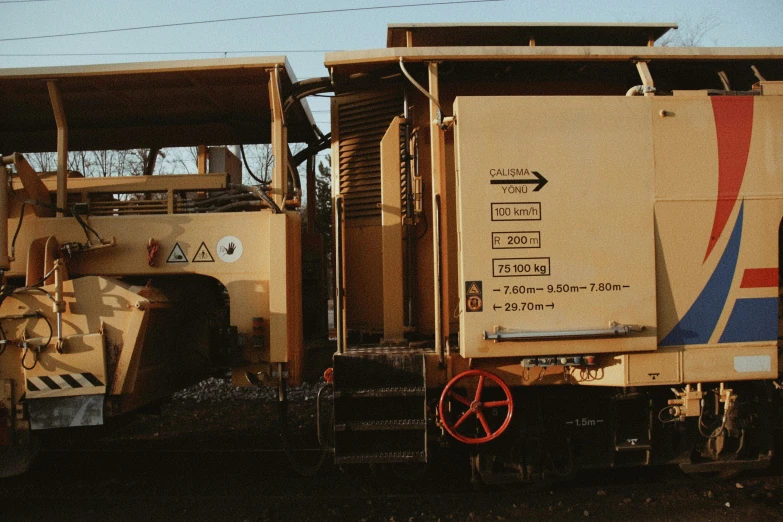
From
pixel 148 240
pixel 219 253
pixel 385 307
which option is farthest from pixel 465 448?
pixel 148 240

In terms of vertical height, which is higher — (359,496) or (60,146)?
(60,146)

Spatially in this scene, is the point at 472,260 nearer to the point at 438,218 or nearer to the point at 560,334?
the point at 438,218

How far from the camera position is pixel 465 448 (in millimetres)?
4551

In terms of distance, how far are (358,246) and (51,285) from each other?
8.23ft

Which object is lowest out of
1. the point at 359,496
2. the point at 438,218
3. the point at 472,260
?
the point at 359,496

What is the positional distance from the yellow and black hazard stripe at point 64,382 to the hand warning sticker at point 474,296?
285 cm

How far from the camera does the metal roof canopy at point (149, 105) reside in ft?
15.2

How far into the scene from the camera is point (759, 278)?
397 centimetres

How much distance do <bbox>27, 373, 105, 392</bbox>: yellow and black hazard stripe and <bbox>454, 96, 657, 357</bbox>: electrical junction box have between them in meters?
2.84

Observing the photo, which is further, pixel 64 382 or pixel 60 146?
pixel 60 146

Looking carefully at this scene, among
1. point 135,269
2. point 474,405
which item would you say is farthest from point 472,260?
point 135,269

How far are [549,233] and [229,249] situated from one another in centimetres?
252

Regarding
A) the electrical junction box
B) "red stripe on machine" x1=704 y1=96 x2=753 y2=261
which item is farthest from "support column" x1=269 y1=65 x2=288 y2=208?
"red stripe on machine" x1=704 y1=96 x2=753 y2=261

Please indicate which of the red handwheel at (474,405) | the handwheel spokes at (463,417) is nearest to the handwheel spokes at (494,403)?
the red handwheel at (474,405)
